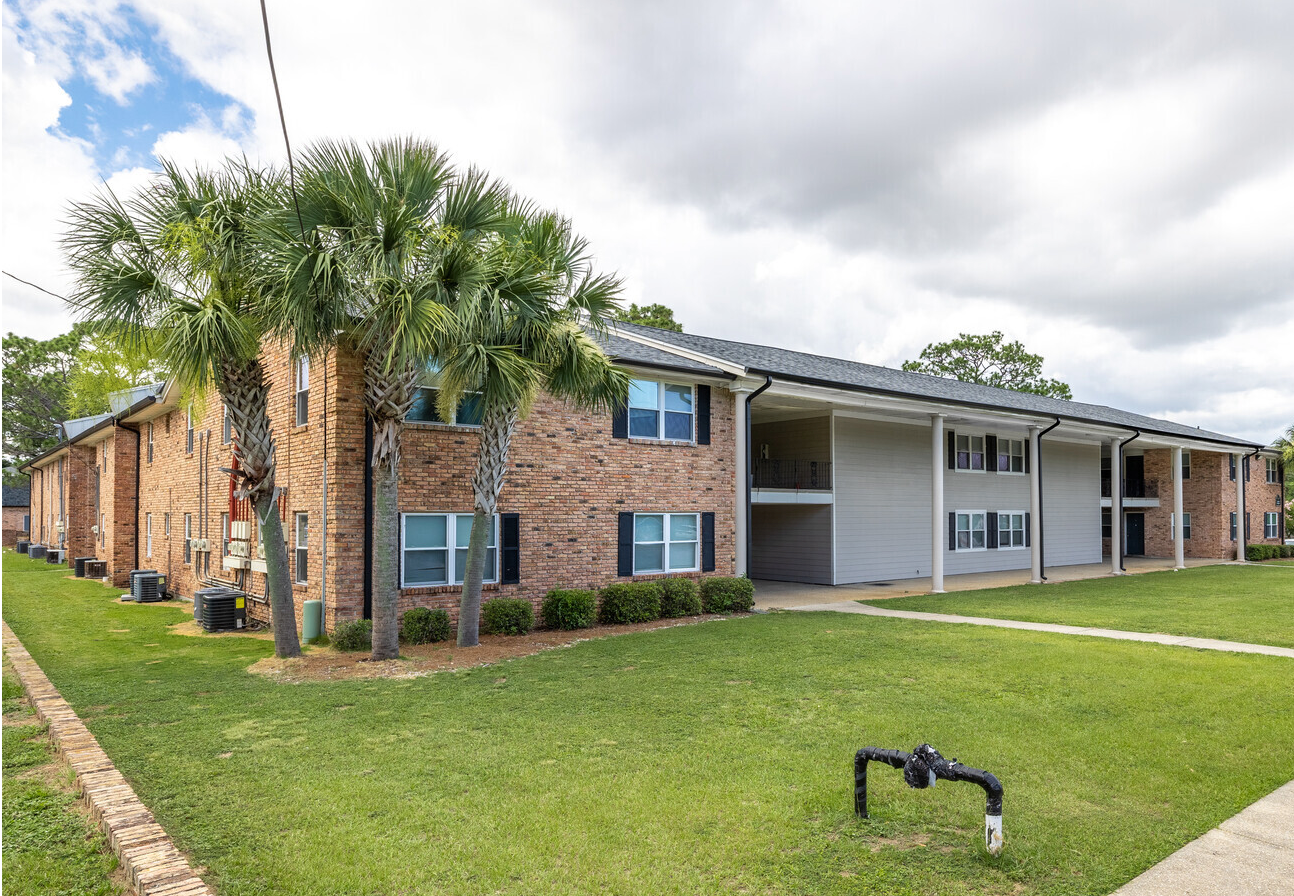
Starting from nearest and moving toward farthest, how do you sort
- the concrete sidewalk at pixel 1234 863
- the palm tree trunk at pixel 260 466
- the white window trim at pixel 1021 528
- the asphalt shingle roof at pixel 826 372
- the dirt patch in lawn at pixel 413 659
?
the concrete sidewalk at pixel 1234 863 → the dirt patch in lawn at pixel 413 659 → the palm tree trunk at pixel 260 466 → the asphalt shingle roof at pixel 826 372 → the white window trim at pixel 1021 528

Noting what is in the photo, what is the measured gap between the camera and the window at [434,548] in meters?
12.8

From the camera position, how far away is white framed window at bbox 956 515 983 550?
25047mm

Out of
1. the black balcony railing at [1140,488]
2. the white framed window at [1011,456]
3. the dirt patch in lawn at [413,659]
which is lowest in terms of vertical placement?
the dirt patch in lawn at [413,659]

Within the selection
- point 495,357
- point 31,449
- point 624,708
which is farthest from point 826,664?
point 31,449

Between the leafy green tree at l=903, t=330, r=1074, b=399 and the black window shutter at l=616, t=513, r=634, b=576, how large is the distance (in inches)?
1857

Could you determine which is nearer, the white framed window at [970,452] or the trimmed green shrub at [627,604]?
the trimmed green shrub at [627,604]

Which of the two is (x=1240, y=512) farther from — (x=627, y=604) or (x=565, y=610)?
(x=565, y=610)

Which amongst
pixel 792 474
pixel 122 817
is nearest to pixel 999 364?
pixel 792 474

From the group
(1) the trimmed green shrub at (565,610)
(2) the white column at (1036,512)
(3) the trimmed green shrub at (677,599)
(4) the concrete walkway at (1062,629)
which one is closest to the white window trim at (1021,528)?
(2) the white column at (1036,512)

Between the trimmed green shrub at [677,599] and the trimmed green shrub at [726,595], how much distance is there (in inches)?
14.4

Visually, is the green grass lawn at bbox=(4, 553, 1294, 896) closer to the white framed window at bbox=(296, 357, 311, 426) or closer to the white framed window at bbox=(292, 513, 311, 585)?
the white framed window at bbox=(292, 513, 311, 585)

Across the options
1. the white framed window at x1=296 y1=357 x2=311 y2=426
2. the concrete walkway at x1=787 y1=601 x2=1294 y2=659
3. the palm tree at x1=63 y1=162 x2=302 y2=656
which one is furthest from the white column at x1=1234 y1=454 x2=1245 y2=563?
the palm tree at x1=63 y1=162 x2=302 y2=656

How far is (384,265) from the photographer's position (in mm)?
9758

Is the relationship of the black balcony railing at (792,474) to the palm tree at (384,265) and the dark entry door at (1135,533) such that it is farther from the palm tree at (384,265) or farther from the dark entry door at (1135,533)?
the dark entry door at (1135,533)
